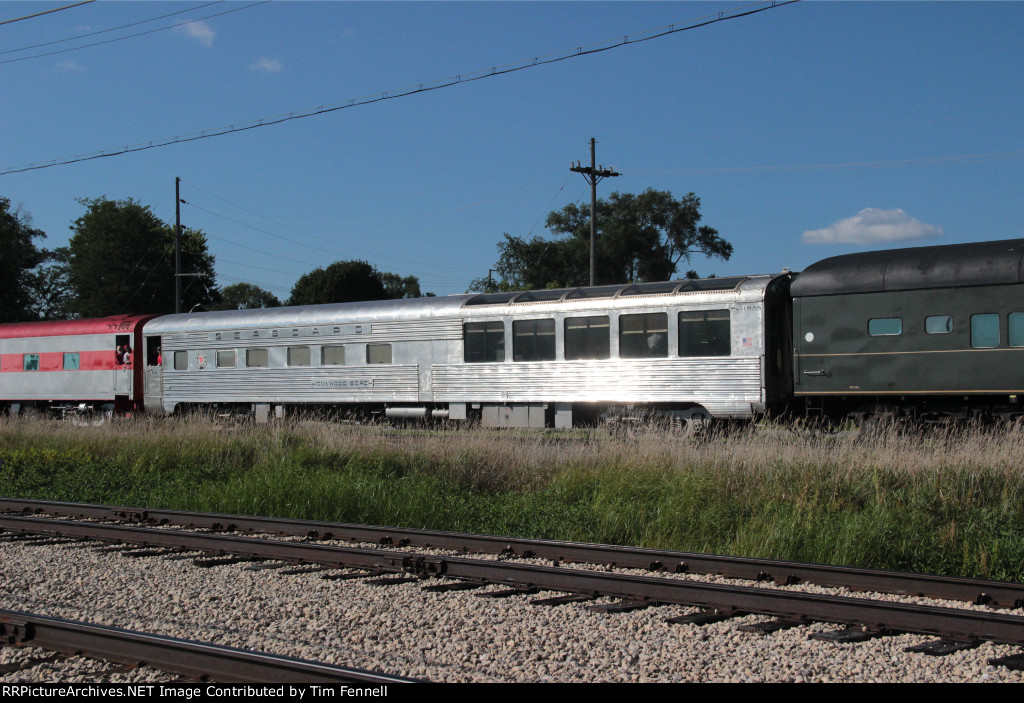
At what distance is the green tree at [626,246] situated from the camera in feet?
163

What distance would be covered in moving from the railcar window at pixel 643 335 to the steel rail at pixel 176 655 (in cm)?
1263

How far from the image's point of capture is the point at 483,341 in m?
18.7

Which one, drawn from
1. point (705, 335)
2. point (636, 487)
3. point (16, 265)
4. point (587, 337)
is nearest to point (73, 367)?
point (587, 337)

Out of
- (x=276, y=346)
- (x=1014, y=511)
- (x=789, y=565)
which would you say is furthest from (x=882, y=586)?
(x=276, y=346)

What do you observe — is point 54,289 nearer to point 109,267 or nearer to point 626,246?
point 109,267

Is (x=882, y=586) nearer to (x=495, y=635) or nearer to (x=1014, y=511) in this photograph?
(x=1014, y=511)

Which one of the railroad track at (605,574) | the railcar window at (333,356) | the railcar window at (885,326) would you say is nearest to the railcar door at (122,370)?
the railcar window at (333,356)

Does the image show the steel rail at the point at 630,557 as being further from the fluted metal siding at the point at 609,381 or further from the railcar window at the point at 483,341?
the railcar window at the point at 483,341

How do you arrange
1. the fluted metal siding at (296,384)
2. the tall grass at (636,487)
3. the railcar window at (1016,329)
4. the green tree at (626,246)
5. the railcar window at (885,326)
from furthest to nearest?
1. the green tree at (626,246)
2. the fluted metal siding at (296,384)
3. the railcar window at (885,326)
4. the railcar window at (1016,329)
5. the tall grass at (636,487)

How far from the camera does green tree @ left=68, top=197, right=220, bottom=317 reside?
61594mm

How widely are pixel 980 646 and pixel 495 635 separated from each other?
2807 millimetres

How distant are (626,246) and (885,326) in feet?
117

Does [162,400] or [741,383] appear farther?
[162,400]

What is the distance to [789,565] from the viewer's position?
6926 millimetres
